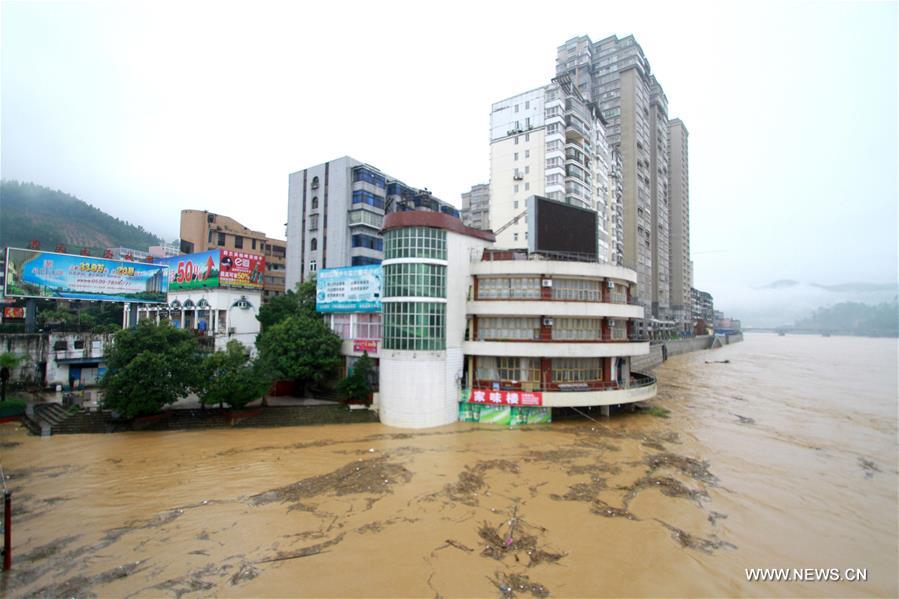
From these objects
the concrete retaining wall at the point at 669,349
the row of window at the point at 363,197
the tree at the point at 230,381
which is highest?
the row of window at the point at 363,197

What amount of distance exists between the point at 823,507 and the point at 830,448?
9.79 meters

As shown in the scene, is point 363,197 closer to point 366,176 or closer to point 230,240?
point 366,176

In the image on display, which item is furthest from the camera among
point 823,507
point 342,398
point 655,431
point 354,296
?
point 354,296

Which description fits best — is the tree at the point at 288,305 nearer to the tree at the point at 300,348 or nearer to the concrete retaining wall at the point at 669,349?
the tree at the point at 300,348

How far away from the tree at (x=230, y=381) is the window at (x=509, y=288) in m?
14.2

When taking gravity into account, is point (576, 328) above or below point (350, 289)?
below

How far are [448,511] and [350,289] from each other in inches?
825

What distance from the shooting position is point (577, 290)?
25969 millimetres

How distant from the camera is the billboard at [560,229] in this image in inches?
1054

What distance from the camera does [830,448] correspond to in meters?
22.4

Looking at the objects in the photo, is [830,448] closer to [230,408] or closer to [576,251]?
[576,251]

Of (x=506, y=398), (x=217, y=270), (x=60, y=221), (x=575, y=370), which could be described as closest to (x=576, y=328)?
(x=575, y=370)

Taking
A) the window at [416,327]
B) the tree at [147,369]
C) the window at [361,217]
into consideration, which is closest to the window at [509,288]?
the window at [416,327]

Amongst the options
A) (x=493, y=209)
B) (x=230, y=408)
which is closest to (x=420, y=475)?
(x=230, y=408)
